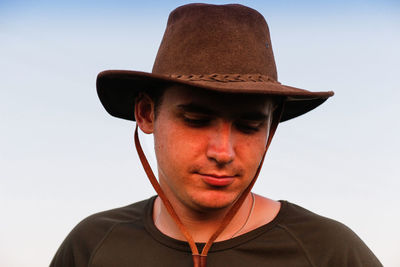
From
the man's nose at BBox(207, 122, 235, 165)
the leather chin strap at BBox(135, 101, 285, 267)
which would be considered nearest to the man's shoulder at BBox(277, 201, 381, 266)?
the leather chin strap at BBox(135, 101, 285, 267)

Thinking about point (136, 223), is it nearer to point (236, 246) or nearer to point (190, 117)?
point (236, 246)

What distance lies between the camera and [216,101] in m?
2.13

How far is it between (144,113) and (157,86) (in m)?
0.25

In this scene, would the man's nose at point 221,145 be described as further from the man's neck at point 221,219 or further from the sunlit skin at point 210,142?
the man's neck at point 221,219

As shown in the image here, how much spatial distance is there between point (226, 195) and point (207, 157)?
23 cm

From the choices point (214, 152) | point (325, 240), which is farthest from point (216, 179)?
point (325, 240)

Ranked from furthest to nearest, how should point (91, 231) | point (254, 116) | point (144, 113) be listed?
point (91, 231)
point (144, 113)
point (254, 116)

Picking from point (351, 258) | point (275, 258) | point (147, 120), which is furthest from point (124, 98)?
point (351, 258)

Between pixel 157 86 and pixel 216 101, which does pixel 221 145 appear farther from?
pixel 157 86

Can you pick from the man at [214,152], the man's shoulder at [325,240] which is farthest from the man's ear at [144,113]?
the man's shoulder at [325,240]

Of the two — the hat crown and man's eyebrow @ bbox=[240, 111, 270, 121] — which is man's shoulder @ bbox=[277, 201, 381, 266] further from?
the hat crown

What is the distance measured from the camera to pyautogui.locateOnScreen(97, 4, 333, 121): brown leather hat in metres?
2.20

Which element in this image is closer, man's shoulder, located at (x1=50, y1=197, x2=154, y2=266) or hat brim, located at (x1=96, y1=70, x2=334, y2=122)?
hat brim, located at (x1=96, y1=70, x2=334, y2=122)

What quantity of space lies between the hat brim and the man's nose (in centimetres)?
21
